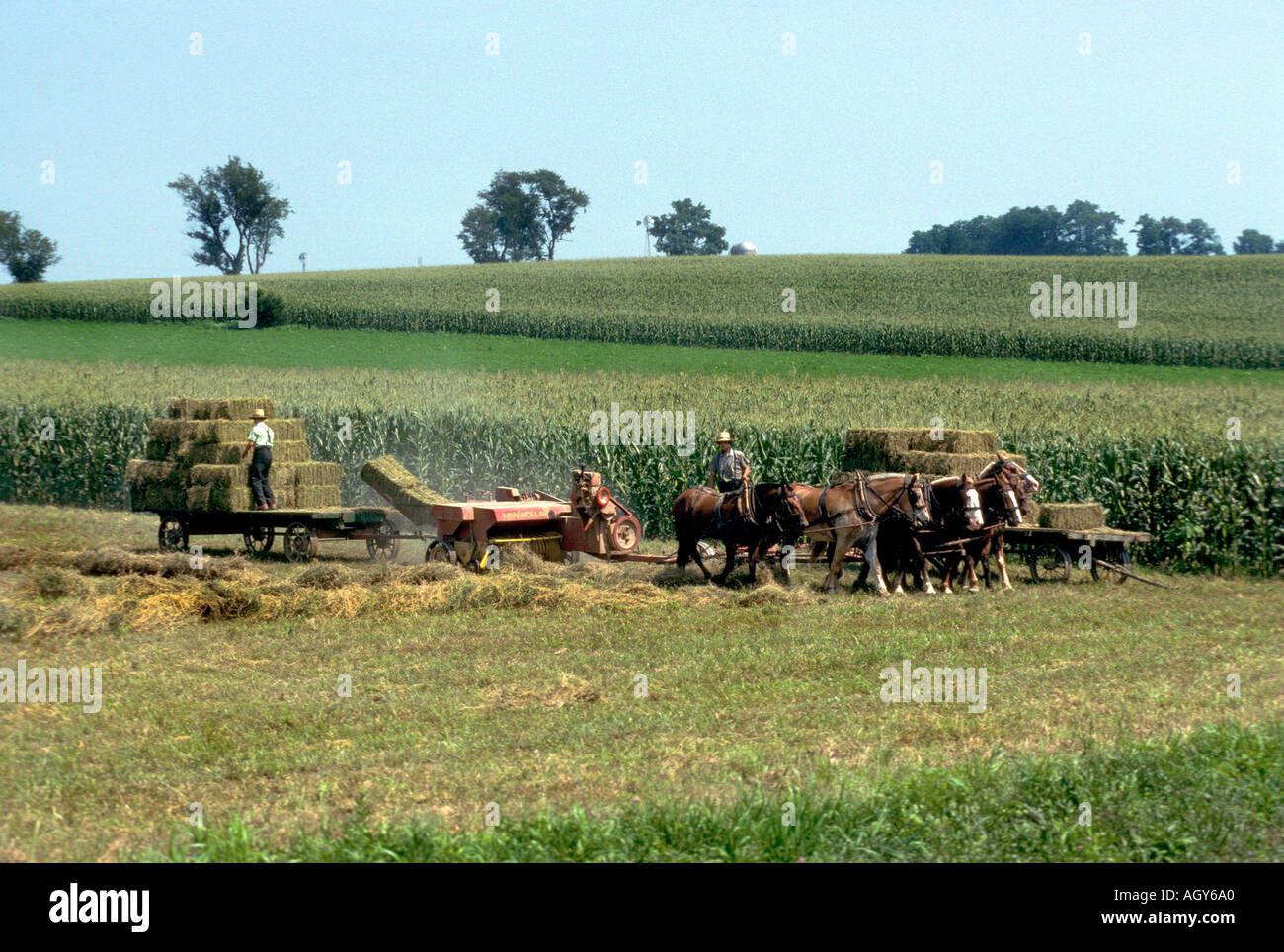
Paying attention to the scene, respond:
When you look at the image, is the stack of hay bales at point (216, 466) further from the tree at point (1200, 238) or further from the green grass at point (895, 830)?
the tree at point (1200, 238)

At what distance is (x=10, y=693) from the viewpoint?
1023 centimetres

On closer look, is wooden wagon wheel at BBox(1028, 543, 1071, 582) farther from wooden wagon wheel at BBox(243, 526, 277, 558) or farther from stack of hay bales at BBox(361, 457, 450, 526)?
wooden wagon wheel at BBox(243, 526, 277, 558)

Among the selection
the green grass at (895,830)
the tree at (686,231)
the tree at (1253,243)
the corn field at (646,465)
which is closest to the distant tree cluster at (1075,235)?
the tree at (1253,243)

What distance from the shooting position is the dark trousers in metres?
19.4

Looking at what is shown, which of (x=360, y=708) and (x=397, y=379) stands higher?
(x=397, y=379)

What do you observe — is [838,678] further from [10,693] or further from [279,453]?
[279,453]

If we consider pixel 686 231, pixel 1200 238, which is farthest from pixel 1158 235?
pixel 686 231

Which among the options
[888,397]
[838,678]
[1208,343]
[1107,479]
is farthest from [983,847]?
[1208,343]

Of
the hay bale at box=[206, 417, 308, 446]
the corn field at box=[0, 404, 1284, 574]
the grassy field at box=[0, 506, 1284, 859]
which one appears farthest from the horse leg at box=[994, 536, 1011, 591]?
the hay bale at box=[206, 417, 308, 446]

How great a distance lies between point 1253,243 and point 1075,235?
17.6 m

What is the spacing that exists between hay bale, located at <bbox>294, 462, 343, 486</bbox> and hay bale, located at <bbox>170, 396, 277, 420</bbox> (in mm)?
1764

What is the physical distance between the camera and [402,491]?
19.0 m

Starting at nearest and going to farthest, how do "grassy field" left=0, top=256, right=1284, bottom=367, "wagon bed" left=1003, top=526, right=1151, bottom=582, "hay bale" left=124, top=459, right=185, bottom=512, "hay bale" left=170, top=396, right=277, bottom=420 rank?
"wagon bed" left=1003, top=526, right=1151, bottom=582, "hay bale" left=124, top=459, right=185, bottom=512, "hay bale" left=170, top=396, right=277, bottom=420, "grassy field" left=0, top=256, right=1284, bottom=367
